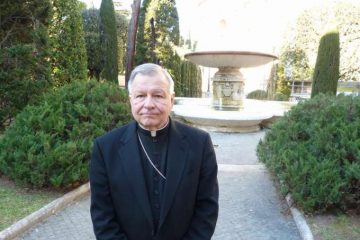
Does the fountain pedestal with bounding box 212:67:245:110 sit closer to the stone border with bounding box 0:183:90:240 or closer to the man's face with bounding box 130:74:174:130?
the stone border with bounding box 0:183:90:240

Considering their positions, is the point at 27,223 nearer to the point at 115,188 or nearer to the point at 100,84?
the point at 115,188

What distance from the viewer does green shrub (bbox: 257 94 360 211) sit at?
4.34 meters

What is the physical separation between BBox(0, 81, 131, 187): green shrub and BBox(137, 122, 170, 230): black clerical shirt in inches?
122

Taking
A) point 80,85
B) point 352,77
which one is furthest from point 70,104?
point 352,77

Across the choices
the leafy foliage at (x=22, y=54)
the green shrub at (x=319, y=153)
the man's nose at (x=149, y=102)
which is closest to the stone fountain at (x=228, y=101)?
the leafy foliage at (x=22, y=54)

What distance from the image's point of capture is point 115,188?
7.33 feet

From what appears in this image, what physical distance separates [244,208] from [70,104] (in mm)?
3258

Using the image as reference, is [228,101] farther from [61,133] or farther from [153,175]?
[153,175]

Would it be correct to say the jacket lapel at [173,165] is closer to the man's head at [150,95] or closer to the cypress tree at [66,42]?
the man's head at [150,95]

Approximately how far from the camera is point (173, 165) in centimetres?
217

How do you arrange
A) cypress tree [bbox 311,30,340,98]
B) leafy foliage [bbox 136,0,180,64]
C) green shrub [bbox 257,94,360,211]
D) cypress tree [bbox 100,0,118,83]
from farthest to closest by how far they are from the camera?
leafy foliage [bbox 136,0,180,64] < cypress tree [bbox 100,0,118,83] < cypress tree [bbox 311,30,340,98] < green shrub [bbox 257,94,360,211]


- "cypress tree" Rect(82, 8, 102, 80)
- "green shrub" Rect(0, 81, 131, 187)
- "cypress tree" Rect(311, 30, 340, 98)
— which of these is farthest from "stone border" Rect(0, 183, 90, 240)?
"cypress tree" Rect(82, 8, 102, 80)

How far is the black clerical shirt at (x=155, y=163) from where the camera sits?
85.5 inches

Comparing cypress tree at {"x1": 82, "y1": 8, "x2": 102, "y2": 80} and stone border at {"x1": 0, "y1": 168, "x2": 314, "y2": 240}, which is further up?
cypress tree at {"x1": 82, "y1": 8, "x2": 102, "y2": 80}
